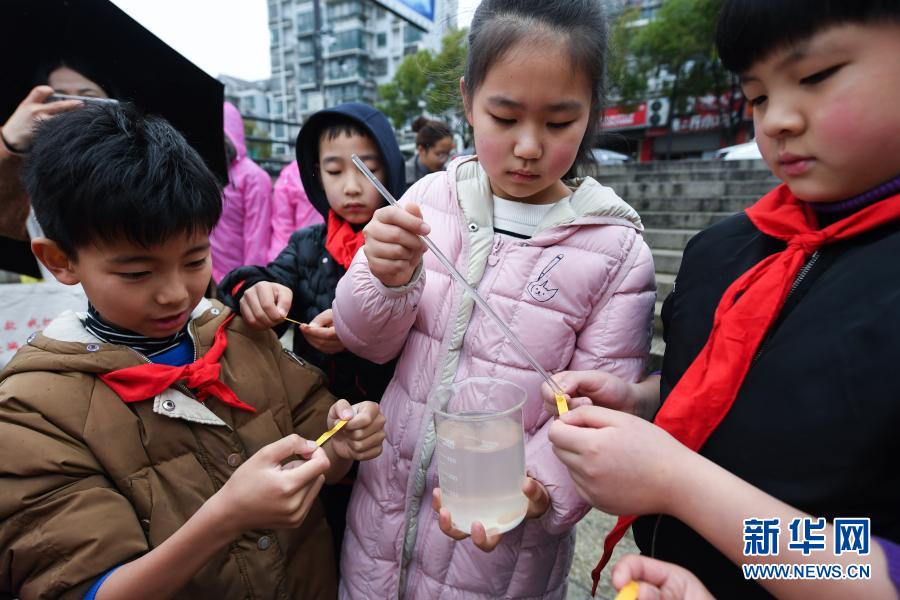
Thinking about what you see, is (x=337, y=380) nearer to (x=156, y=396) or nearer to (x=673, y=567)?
(x=156, y=396)

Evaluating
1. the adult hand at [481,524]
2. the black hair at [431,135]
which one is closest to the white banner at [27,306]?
the adult hand at [481,524]

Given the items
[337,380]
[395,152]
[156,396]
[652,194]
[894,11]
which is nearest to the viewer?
[894,11]

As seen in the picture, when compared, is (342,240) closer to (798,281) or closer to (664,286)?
(798,281)

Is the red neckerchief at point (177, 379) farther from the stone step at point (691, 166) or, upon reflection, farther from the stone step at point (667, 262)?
the stone step at point (691, 166)

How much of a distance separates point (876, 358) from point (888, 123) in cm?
38

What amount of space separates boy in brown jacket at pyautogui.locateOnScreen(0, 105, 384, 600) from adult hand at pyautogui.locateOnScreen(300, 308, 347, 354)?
188mm

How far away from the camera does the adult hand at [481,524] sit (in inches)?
39.6

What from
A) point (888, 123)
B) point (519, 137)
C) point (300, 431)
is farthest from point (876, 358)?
point (300, 431)

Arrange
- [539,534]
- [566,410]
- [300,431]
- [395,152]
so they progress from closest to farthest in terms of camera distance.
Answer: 1. [566,410]
2. [539,534]
3. [300,431]
4. [395,152]

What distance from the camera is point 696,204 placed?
22.2 feet

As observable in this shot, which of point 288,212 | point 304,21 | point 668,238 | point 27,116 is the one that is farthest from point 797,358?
point 304,21

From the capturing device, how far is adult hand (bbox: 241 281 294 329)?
58.8 inches

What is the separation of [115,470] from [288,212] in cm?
281

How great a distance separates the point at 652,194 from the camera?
7.53 metres
